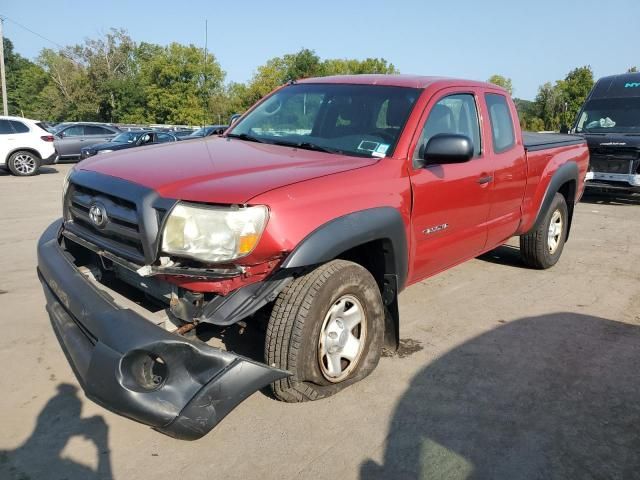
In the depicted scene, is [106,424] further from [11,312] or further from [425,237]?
[425,237]

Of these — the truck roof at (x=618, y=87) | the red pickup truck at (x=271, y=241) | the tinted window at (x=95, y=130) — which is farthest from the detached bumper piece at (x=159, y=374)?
the tinted window at (x=95, y=130)

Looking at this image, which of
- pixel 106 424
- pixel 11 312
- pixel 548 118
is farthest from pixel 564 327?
pixel 548 118

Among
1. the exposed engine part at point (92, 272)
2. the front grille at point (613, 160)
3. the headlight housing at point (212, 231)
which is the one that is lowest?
the exposed engine part at point (92, 272)

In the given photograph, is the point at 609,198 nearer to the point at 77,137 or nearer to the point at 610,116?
the point at 610,116

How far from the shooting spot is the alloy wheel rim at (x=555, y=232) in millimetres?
5731

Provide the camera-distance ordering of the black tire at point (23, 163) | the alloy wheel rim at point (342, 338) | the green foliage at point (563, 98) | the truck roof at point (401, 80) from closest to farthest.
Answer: the alloy wheel rim at point (342, 338) → the truck roof at point (401, 80) → the black tire at point (23, 163) → the green foliage at point (563, 98)

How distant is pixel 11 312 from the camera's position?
13.6ft

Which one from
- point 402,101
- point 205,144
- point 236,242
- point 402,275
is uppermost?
point 402,101

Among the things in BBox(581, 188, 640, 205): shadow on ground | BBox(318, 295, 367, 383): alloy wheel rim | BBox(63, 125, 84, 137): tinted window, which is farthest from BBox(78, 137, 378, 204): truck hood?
BBox(63, 125, 84, 137): tinted window

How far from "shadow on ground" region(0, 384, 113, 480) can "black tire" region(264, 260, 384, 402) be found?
91cm

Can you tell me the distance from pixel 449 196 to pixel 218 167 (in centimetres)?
166

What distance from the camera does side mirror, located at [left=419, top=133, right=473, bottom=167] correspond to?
3.28 meters

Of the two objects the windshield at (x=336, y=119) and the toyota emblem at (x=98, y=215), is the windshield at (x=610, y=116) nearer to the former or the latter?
the windshield at (x=336, y=119)

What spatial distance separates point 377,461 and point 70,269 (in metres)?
1.98
